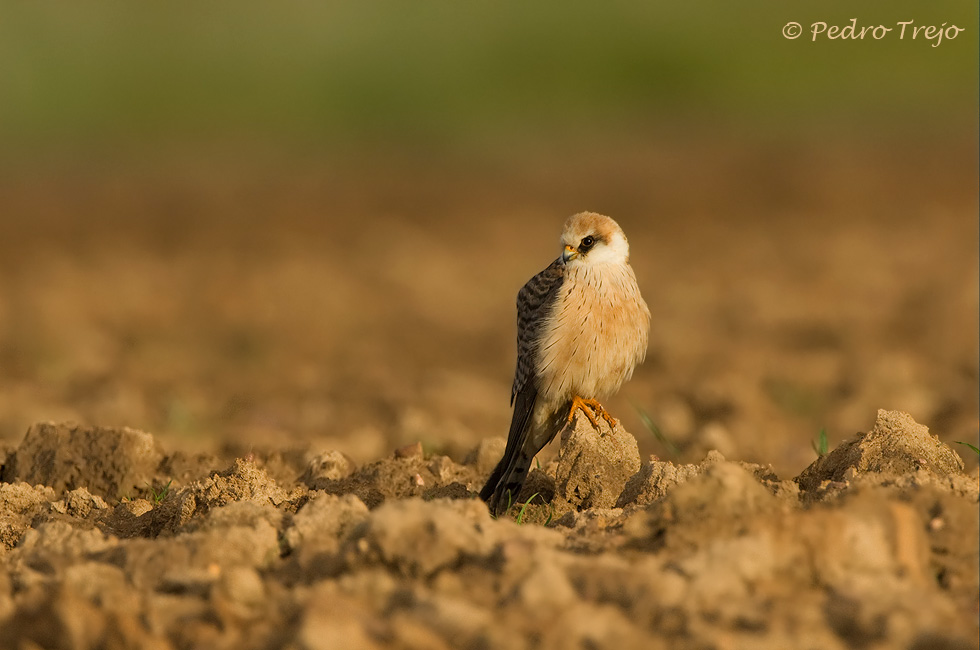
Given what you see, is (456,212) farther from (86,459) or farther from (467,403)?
(86,459)

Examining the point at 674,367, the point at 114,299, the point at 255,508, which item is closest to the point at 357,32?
the point at 114,299

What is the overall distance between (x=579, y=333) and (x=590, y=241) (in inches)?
18.1

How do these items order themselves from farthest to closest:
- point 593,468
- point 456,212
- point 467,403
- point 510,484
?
point 456,212 < point 467,403 < point 510,484 < point 593,468

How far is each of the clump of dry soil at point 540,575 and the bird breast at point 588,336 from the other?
57.9 inches

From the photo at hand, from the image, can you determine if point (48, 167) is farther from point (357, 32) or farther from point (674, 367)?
point (674, 367)

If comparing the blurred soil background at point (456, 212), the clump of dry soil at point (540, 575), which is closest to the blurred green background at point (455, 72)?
the blurred soil background at point (456, 212)

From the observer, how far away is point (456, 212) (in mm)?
17906

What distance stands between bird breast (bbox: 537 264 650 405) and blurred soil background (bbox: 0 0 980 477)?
40.7 inches

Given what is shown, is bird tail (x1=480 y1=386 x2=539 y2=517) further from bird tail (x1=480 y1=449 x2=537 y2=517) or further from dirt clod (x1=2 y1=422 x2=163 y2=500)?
dirt clod (x1=2 y1=422 x2=163 y2=500)

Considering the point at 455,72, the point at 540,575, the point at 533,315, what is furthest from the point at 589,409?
the point at 455,72

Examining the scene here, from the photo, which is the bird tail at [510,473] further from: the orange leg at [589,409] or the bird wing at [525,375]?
the orange leg at [589,409]

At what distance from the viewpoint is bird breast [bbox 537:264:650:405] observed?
5941 mm

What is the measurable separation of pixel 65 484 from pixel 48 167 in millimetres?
15737

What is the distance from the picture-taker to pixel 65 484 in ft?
18.8
